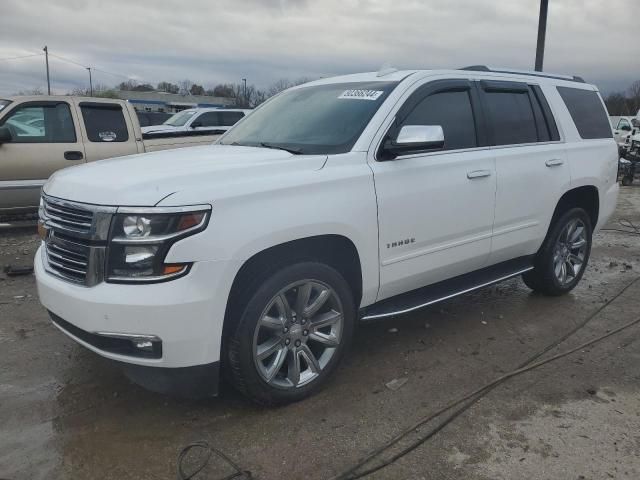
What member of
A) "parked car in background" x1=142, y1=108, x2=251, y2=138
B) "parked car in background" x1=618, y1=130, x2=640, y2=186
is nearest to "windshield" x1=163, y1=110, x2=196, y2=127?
"parked car in background" x1=142, y1=108, x2=251, y2=138

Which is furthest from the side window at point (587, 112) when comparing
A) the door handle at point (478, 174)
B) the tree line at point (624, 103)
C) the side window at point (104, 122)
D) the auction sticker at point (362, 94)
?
the tree line at point (624, 103)

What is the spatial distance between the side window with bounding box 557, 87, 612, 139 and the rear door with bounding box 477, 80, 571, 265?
406mm

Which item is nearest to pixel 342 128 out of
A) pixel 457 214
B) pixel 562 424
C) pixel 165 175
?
pixel 457 214

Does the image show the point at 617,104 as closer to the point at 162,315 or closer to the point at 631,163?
the point at 631,163

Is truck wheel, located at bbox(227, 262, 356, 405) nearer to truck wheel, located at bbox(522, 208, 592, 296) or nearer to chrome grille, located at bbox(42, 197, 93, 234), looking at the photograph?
chrome grille, located at bbox(42, 197, 93, 234)

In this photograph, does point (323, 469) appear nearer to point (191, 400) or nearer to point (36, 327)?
point (191, 400)

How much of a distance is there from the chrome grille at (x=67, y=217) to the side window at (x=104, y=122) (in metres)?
5.25

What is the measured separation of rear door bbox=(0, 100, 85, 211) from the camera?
24.5 ft

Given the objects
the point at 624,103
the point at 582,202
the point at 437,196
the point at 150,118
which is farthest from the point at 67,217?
the point at 624,103

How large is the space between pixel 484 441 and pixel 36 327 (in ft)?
11.7

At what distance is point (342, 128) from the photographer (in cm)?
374

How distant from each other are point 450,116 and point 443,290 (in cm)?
130

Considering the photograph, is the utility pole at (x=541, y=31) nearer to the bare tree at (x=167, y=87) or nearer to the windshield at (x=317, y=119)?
the windshield at (x=317, y=119)

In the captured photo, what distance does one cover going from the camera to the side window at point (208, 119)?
52.9 ft
